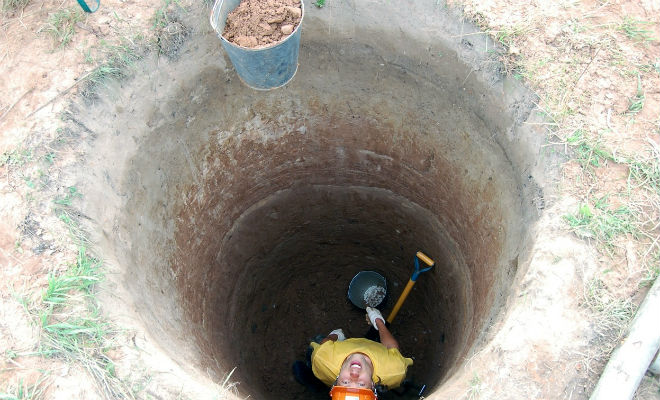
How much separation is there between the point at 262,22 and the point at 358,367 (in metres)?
2.19

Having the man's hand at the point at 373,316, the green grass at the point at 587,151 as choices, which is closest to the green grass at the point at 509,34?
the green grass at the point at 587,151

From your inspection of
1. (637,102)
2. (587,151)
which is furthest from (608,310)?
(637,102)

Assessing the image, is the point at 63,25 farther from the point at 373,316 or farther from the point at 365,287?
the point at 365,287

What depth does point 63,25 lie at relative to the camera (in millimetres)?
2816

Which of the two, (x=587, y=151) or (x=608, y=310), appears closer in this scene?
(x=608, y=310)

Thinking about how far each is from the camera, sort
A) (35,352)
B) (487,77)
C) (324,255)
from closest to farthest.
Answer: (35,352) → (487,77) → (324,255)

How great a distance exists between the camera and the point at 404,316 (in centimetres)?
443

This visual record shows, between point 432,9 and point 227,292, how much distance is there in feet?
8.84

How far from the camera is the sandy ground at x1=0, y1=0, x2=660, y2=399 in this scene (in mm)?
1983

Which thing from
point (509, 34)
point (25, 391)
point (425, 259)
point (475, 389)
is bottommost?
point (425, 259)

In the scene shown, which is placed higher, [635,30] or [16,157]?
[16,157]

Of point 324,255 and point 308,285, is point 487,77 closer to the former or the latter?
point 324,255

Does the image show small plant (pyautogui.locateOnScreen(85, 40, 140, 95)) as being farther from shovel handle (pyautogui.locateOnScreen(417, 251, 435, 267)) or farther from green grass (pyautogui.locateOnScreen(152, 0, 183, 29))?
shovel handle (pyautogui.locateOnScreen(417, 251, 435, 267))

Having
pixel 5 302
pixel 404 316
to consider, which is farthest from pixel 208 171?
pixel 404 316
